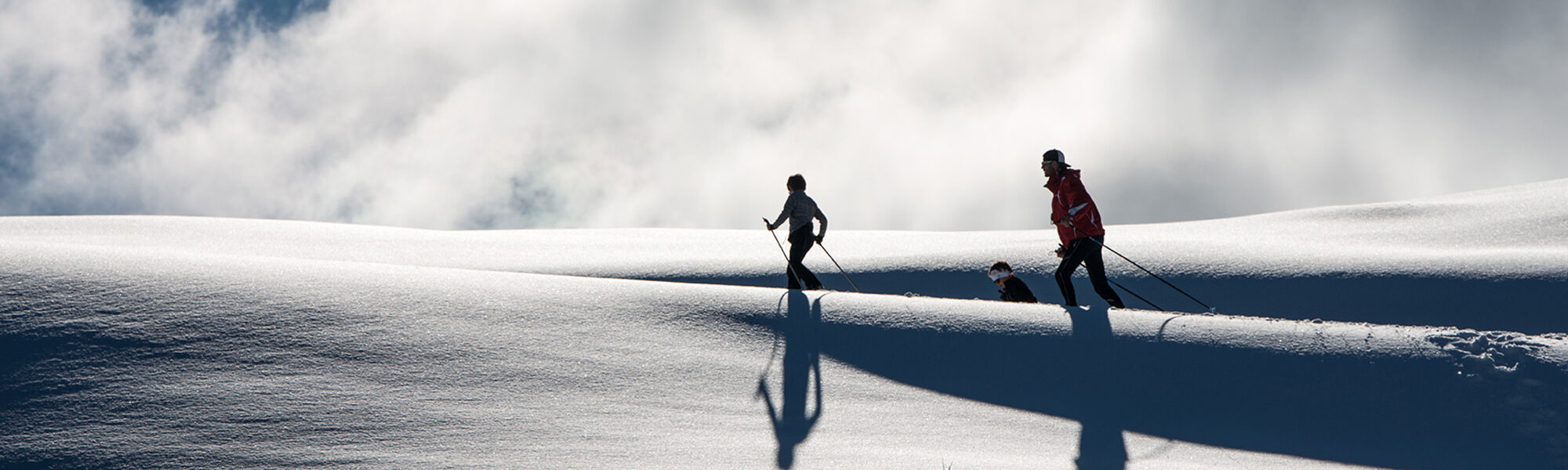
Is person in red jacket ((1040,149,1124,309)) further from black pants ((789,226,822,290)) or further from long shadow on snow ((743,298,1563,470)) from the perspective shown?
black pants ((789,226,822,290))

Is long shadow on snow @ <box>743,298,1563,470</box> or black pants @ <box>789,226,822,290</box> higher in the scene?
black pants @ <box>789,226,822,290</box>

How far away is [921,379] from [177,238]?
11.8 meters

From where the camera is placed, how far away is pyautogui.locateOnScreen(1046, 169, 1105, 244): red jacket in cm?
742

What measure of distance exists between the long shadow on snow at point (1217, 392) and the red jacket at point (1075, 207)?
1.18m

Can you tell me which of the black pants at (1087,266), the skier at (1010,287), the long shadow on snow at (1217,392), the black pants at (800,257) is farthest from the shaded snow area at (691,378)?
the black pants at (800,257)

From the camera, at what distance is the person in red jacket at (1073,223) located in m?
7.43

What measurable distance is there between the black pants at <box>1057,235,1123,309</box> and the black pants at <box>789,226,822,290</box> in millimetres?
2310

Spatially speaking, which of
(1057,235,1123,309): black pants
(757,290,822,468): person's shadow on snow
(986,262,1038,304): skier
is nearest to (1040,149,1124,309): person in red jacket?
(1057,235,1123,309): black pants

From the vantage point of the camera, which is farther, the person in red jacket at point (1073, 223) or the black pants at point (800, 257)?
the black pants at point (800, 257)

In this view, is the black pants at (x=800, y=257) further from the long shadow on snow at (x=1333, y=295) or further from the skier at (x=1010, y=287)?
the long shadow on snow at (x=1333, y=295)

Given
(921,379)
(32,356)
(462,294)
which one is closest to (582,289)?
(462,294)

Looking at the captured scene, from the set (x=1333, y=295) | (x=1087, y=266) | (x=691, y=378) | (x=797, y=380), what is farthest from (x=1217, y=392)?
(x=1333, y=295)

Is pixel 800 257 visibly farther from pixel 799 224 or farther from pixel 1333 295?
pixel 1333 295

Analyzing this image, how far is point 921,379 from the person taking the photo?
5785mm
